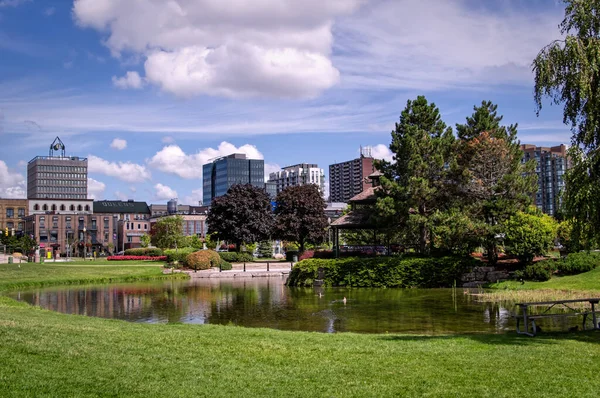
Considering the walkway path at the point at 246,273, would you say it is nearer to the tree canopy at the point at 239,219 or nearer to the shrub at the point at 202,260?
the shrub at the point at 202,260

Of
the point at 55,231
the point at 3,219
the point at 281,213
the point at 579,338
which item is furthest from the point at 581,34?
the point at 3,219

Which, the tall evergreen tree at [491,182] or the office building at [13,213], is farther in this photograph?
the office building at [13,213]

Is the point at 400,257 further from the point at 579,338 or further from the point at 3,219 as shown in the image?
the point at 3,219

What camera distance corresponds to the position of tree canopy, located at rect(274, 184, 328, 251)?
6824 cm

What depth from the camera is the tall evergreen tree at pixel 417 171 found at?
131 feet

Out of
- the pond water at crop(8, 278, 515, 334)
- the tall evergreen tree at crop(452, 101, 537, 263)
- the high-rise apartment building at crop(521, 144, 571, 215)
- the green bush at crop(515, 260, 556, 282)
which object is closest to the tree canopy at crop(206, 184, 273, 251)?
the pond water at crop(8, 278, 515, 334)

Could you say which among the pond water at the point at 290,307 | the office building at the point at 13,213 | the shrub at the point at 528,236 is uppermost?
the office building at the point at 13,213

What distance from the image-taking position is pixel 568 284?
103 ft

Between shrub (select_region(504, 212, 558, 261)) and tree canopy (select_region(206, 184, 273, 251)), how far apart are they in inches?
1561

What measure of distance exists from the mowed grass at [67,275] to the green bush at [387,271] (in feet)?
57.0

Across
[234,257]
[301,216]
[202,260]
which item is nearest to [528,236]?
[202,260]

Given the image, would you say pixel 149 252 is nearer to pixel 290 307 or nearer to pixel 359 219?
pixel 359 219

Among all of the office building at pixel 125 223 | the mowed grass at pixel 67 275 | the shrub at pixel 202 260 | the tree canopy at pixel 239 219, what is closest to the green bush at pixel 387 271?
the mowed grass at pixel 67 275

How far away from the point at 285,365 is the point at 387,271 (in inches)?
1163
